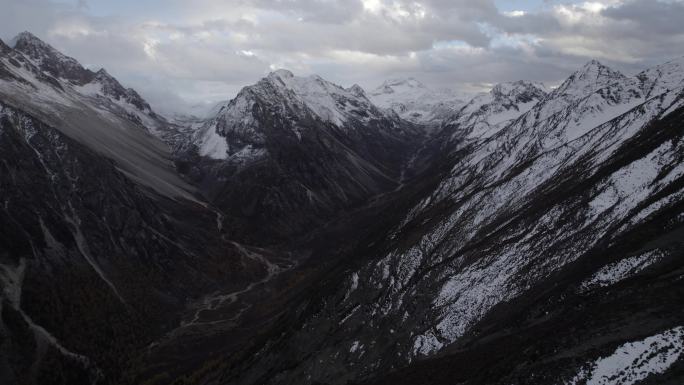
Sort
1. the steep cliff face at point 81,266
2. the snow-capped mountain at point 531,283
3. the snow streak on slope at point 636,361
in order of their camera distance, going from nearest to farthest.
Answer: the snow streak on slope at point 636,361
the snow-capped mountain at point 531,283
the steep cliff face at point 81,266

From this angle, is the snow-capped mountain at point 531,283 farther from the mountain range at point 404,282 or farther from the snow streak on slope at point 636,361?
the mountain range at point 404,282

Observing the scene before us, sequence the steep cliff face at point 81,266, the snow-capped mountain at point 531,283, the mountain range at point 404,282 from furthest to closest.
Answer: the steep cliff face at point 81,266, the mountain range at point 404,282, the snow-capped mountain at point 531,283

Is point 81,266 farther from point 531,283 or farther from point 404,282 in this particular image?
point 531,283

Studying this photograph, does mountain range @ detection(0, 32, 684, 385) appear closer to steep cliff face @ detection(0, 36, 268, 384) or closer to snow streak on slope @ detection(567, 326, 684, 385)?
snow streak on slope @ detection(567, 326, 684, 385)

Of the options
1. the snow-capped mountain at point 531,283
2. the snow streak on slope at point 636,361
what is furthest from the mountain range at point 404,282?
the snow-capped mountain at point 531,283

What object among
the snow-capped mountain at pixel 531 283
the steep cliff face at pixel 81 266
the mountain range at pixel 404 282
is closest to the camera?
the snow-capped mountain at pixel 531 283

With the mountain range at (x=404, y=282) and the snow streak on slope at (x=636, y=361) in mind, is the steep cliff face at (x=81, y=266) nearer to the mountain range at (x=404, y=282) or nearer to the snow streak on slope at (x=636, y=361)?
the mountain range at (x=404, y=282)

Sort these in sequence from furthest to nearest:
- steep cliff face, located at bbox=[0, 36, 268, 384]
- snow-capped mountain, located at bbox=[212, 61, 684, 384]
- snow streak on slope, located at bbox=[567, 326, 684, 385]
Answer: steep cliff face, located at bbox=[0, 36, 268, 384], snow-capped mountain, located at bbox=[212, 61, 684, 384], snow streak on slope, located at bbox=[567, 326, 684, 385]

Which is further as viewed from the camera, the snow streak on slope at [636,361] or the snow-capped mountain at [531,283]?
the snow-capped mountain at [531,283]

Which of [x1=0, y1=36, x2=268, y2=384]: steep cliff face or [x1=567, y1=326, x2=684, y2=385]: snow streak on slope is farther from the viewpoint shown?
[x1=0, y1=36, x2=268, y2=384]: steep cliff face

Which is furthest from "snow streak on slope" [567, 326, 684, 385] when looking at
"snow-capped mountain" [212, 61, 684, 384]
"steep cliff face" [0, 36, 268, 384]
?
"steep cliff face" [0, 36, 268, 384]

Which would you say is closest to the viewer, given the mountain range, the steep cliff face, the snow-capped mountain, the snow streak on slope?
the snow streak on slope

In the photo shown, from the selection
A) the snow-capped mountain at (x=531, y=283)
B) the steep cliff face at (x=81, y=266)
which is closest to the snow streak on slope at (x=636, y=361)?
the snow-capped mountain at (x=531, y=283)
